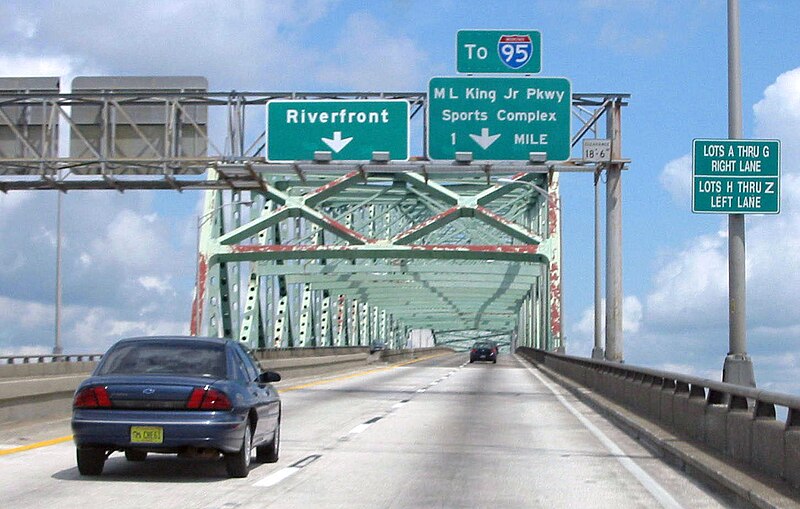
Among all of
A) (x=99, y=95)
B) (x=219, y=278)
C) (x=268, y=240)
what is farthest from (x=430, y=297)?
(x=99, y=95)

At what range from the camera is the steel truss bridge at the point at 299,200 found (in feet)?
104

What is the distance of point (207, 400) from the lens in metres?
11.7

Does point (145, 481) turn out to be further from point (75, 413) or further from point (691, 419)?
point (691, 419)

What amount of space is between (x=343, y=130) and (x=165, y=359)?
60.5ft

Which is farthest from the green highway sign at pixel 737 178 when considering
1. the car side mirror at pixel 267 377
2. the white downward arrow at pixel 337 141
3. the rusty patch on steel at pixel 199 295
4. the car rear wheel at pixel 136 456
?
the rusty patch on steel at pixel 199 295

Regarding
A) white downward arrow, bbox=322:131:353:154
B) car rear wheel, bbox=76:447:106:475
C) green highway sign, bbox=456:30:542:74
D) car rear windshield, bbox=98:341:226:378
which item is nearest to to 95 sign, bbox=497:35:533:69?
green highway sign, bbox=456:30:542:74

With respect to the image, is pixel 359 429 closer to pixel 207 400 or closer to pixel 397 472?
pixel 397 472

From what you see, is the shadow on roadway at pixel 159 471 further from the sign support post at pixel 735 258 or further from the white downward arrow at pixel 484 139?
the white downward arrow at pixel 484 139

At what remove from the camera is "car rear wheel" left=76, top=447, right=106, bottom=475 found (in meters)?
12.0

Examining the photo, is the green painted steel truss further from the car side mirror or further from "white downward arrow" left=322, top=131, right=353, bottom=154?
the car side mirror

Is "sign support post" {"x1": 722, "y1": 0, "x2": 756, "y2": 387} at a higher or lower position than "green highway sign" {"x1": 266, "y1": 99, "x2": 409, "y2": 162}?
lower

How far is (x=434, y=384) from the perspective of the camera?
39094 mm

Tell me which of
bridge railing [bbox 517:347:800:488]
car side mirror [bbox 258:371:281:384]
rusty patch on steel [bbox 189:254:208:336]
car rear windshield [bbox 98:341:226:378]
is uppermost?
rusty patch on steel [bbox 189:254:208:336]

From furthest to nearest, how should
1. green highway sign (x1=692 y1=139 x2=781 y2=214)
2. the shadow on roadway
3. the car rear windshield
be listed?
1. green highway sign (x1=692 y1=139 x2=781 y2=214)
2. the car rear windshield
3. the shadow on roadway
